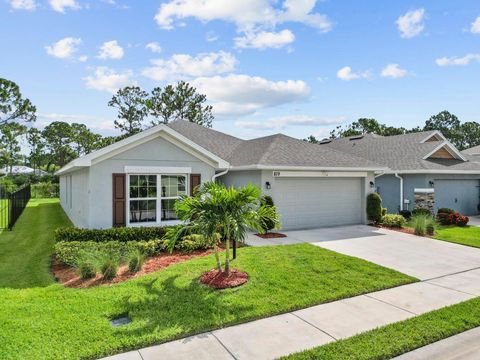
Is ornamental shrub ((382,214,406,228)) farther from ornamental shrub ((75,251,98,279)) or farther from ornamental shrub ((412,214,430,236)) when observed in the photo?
ornamental shrub ((75,251,98,279))

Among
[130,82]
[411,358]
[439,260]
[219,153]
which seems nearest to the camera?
[411,358]

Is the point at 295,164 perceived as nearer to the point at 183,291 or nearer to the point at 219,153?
the point at 219,153

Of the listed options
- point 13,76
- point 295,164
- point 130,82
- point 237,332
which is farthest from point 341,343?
point 130,82

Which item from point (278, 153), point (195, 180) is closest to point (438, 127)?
point (278, 153)

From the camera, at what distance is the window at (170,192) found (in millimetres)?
12477

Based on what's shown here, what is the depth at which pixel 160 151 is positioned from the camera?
1224 cm

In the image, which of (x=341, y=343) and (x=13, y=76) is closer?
(x=341, y=343)

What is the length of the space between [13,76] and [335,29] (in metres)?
31.4

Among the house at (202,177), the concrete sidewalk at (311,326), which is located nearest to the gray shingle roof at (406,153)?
the house at (202,177)

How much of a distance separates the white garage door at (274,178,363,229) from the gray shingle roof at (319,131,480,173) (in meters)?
4.65

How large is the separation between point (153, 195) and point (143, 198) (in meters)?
0.38

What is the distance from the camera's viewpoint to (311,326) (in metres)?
5.62

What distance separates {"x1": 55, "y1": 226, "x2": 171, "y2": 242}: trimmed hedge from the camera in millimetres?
10070

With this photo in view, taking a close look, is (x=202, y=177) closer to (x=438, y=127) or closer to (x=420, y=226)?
(x=420, y=226)
